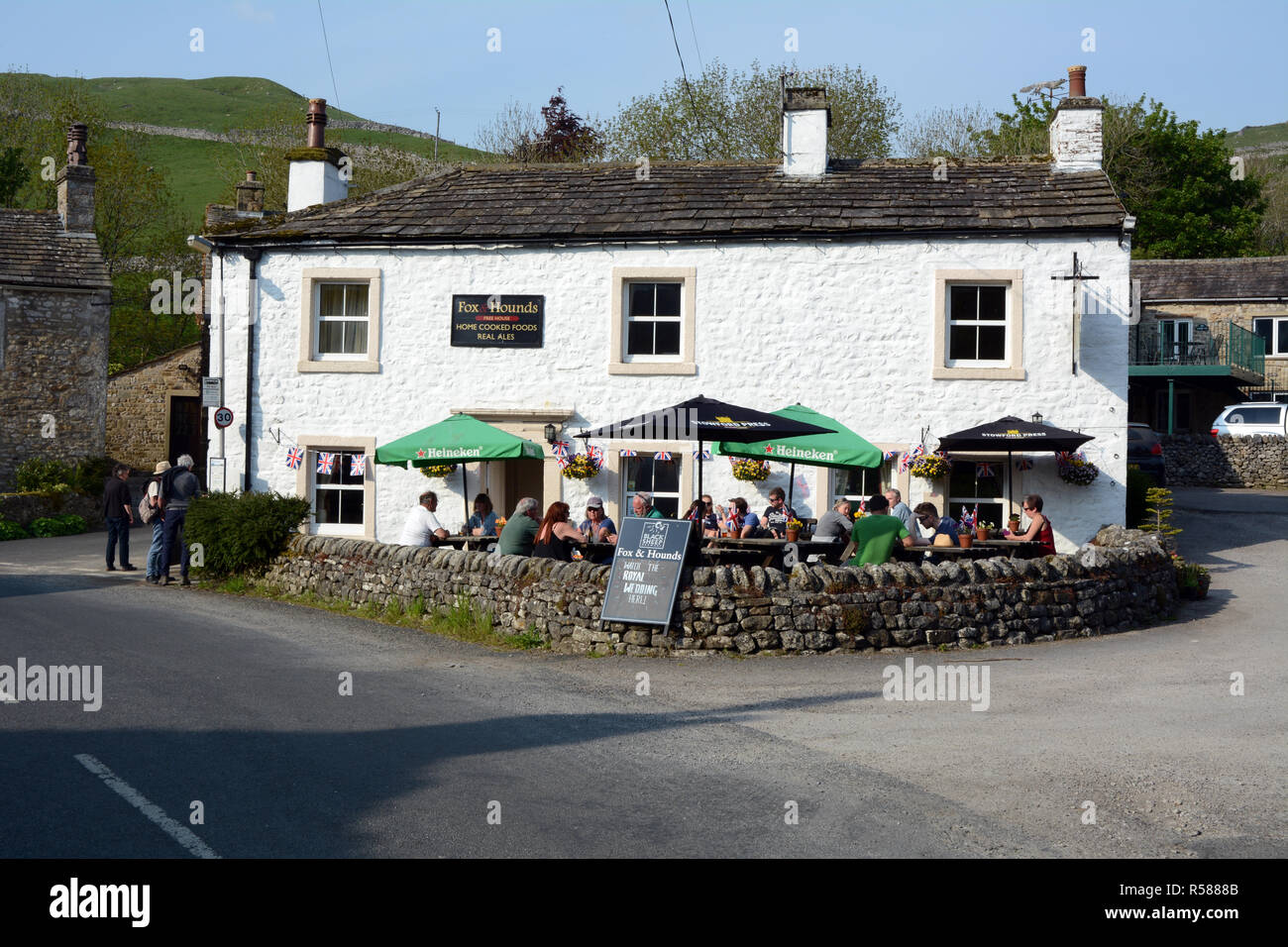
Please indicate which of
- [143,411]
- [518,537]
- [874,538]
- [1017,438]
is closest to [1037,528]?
[1017,438]

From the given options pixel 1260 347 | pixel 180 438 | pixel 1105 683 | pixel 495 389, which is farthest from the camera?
pixel 1260 347

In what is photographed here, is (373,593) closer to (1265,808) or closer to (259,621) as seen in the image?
(259,621)

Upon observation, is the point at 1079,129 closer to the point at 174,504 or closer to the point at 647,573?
the point at 647,573

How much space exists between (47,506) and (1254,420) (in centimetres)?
3154

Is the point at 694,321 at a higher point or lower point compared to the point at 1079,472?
higher

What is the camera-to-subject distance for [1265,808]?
660 centimetres

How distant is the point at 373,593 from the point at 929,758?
8.71m

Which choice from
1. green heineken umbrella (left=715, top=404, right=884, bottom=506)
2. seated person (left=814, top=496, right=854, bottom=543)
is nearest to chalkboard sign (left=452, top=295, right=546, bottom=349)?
green heineken umbrella (left=715, top=404, right=884, bottom=506)

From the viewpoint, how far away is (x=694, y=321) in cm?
1903

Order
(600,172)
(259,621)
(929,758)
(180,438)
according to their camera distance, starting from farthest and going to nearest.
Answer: (180,438) → (600,172) → (259,621) → (929,758)

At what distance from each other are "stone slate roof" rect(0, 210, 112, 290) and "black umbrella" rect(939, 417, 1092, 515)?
22.1 meters

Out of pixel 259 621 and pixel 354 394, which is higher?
pixel 354 394

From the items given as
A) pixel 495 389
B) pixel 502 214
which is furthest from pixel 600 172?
pixel 495 389

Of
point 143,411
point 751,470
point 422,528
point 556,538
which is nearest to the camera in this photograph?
point 556,538
